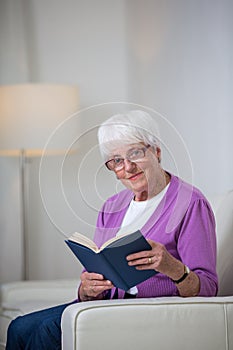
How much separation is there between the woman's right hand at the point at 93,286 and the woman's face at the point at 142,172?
25cm

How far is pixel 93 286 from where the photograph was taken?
2.12m

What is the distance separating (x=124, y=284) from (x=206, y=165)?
152 cm

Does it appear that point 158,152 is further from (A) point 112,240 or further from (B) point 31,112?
(B) point 31,112

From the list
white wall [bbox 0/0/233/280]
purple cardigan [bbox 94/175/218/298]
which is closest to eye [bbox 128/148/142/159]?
purple cardigan [bbox 94/175/218/298]

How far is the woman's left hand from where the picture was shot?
1.97 metres

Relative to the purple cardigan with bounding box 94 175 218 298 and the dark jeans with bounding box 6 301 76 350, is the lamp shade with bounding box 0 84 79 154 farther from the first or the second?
the purple cardigan with bounding box 94 175 218 298

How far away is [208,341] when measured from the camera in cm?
200

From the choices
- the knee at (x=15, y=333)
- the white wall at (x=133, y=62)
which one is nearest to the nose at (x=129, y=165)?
the knee at (x=15, y=333)

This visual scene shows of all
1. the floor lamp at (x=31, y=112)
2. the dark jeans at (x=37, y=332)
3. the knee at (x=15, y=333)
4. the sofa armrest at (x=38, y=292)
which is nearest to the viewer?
the dark jeans at (x=37, y=332)

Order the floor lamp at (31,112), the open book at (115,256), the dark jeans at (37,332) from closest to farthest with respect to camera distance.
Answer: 1. the open book at (115,256)
2. the dark jeans at (37,332)
3. the floor lamp at (31,112)

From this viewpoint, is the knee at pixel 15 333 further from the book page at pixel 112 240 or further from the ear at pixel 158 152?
the ear at pixel 158 152

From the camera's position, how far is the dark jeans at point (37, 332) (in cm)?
225

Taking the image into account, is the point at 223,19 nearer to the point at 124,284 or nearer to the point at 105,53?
the point at 105,53

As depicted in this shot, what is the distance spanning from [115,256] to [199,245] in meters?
0.29
